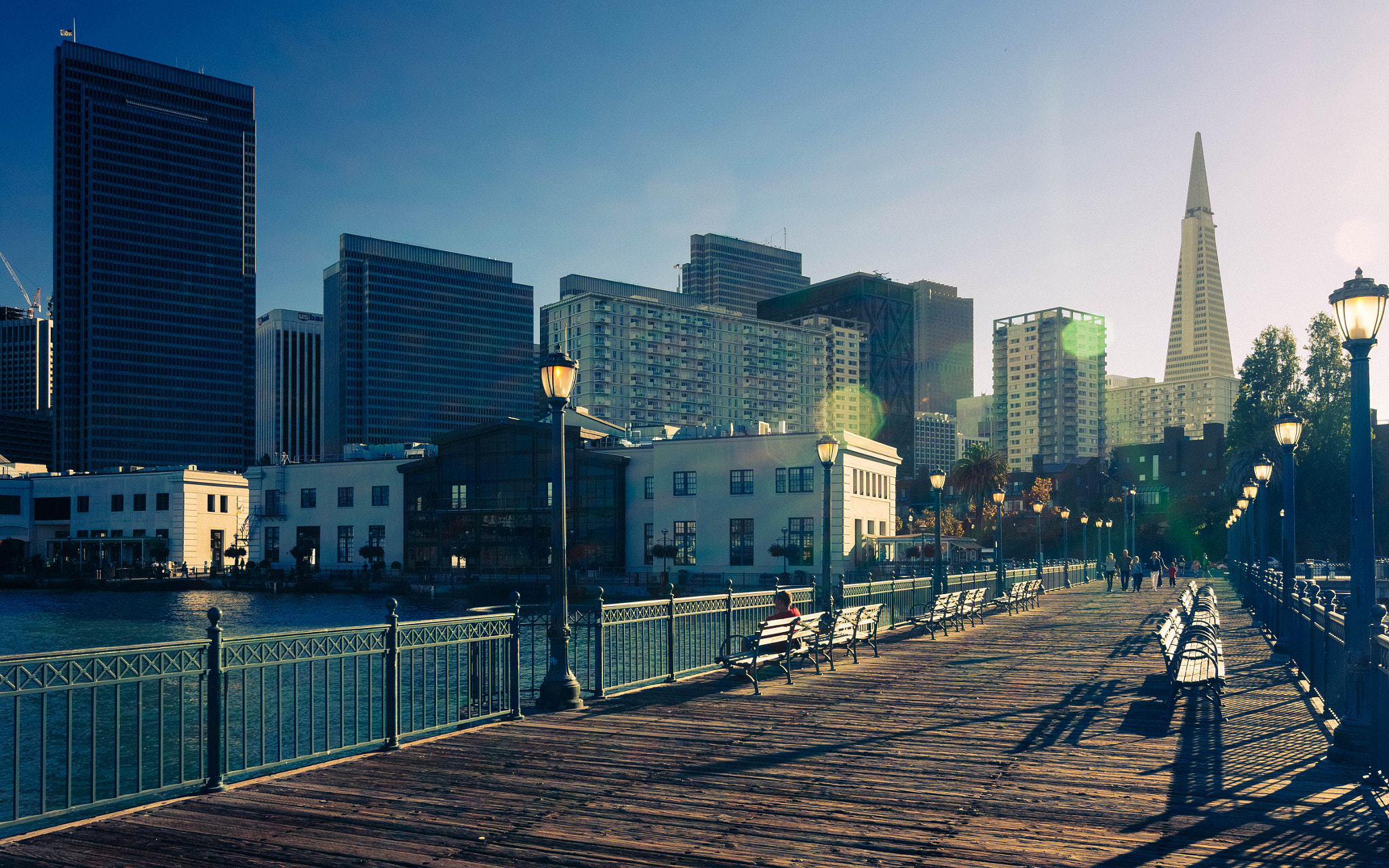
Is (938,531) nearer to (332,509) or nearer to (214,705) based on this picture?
(214,705)

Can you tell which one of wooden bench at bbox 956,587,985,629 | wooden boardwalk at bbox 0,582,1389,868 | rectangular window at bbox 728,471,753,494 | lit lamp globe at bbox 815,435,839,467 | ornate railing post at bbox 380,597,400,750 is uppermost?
lit lamp globe at bbox 815,435,839,467

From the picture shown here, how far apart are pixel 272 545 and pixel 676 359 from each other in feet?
307

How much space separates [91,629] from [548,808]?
57141 mm

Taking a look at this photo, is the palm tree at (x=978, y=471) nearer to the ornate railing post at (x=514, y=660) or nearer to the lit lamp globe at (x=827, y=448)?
the lit lamp globe at (x=827, y=448)

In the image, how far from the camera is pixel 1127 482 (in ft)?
395

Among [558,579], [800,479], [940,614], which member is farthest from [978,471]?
[558,579]

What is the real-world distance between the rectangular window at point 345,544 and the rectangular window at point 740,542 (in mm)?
35911

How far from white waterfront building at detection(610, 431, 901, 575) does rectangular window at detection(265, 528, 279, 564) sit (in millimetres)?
34881

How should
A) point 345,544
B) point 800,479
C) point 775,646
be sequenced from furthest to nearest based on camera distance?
point 345,544, point 800,479, point 775,646

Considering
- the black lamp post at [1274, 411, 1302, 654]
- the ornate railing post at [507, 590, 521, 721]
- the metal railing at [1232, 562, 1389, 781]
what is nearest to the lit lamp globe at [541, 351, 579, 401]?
the ornate railing post at [507, 590, 521, 721]

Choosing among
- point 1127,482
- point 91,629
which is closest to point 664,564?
point 91,629

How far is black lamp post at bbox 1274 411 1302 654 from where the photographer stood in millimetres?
17875

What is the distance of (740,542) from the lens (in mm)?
69688

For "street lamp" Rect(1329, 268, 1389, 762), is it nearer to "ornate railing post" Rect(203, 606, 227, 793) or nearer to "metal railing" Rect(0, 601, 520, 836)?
"metal railing" Rect(0, 601, 520, 836)
